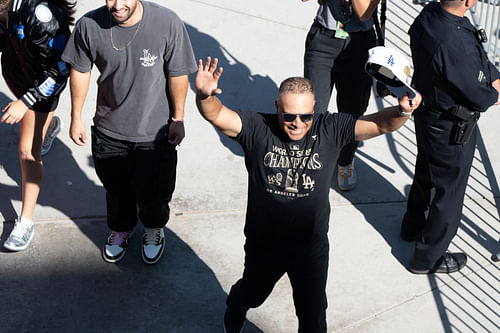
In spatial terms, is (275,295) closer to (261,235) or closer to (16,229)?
(261,235)

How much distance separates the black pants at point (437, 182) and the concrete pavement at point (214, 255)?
265 mm

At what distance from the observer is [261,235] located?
11.6ft

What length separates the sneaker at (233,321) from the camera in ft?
13.1

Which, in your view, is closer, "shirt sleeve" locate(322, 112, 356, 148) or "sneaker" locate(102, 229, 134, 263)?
"shirt sleeve" locate(322, 112, 356, 148)

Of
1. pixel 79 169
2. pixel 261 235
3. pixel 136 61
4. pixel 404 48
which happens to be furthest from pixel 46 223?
pixel 404 48

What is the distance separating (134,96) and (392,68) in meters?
1.62

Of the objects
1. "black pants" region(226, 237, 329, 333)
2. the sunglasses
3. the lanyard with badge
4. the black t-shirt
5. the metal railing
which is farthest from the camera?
the metal railing

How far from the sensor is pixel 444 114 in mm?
4230

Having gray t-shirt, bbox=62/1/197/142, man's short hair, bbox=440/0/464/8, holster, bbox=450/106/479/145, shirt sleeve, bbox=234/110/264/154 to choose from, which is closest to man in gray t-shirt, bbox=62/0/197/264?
gray t-shirt, bbox=62/1/197/142

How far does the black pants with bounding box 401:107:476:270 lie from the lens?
4305 mm

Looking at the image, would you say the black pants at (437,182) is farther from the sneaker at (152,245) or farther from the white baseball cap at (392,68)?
the sneaker at (152,245)

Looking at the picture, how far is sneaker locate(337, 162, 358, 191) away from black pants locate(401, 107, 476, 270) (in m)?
0.75

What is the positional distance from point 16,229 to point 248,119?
85.3 inches

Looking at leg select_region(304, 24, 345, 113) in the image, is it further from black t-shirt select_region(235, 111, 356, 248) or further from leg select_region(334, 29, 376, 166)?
black t-shirt select_region(235, 111, 356, 248)
